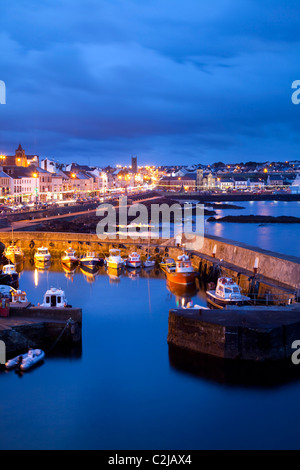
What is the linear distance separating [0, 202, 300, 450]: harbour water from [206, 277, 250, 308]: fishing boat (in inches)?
145

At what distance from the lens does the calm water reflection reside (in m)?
12.7

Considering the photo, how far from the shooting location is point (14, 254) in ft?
121

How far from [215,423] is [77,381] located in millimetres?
4631

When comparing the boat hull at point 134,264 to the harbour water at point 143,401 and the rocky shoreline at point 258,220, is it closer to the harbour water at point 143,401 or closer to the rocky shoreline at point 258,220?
the harbour water at point 143,401

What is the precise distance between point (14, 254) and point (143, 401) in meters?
24.7

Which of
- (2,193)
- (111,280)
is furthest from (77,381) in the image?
(2,193)

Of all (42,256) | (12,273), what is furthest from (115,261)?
(12,273)

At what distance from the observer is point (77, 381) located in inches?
617

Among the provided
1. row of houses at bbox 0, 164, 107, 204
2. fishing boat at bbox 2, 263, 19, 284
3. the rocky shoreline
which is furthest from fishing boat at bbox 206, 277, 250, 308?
row of houses at bbox 0, 164, 107, 204

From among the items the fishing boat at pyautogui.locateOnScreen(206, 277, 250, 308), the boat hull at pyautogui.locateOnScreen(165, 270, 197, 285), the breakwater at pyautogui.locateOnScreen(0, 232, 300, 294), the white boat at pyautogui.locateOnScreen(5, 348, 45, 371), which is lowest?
the white boat at pyautogui.locateOnScreen(5, 348, 45, 371)

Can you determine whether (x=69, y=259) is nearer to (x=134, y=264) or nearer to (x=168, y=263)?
(x=134, y=264)

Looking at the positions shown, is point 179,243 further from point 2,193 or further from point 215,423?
point 2,193

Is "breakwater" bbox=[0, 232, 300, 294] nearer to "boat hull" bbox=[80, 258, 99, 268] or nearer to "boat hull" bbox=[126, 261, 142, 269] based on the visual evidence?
"boat hull" bbox=[126, 261, 142, 269]
